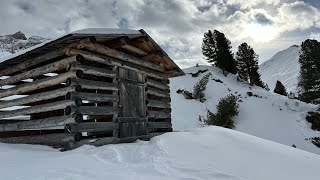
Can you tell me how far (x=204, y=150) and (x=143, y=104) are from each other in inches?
173

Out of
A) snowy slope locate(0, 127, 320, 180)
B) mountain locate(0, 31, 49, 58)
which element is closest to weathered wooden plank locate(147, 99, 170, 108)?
snowy slope locate(0, 127, 320, 180)

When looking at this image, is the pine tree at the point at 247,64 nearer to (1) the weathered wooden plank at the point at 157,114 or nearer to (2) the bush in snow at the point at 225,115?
(2) the bush in snow at the point at 225,115

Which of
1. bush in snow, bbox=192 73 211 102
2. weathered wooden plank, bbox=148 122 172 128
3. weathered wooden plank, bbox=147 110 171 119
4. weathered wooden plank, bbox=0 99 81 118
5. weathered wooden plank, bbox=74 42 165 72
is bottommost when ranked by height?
weathered wooden plank, bbox=148 122 172 128

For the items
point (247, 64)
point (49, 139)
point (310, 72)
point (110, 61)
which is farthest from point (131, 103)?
point (247, 64)

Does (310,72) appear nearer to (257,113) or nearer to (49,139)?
(257,113)

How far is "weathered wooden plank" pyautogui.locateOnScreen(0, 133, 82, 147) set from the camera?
786 centimetres

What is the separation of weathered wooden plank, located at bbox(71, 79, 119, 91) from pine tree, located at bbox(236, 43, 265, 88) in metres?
34.6

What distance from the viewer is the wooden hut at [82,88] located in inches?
322

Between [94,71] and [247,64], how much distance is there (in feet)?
118

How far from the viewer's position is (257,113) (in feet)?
92.3

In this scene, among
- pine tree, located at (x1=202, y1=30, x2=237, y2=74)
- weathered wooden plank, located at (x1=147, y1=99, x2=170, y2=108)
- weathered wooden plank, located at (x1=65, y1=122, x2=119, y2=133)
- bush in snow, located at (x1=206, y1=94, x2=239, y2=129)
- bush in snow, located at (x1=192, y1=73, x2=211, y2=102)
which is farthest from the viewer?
pine tree, located at (x1=202, y1=30, x2=237, y2=74)

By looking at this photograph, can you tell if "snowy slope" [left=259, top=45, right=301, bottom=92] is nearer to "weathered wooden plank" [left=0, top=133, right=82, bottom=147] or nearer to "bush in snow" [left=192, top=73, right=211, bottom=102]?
"bush in snow" [left=192, top=73, right=211, bottom=102]

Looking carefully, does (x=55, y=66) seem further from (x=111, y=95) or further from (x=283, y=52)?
(x=283, y=52)

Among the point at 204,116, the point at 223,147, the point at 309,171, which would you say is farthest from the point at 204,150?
the point at 204,116
